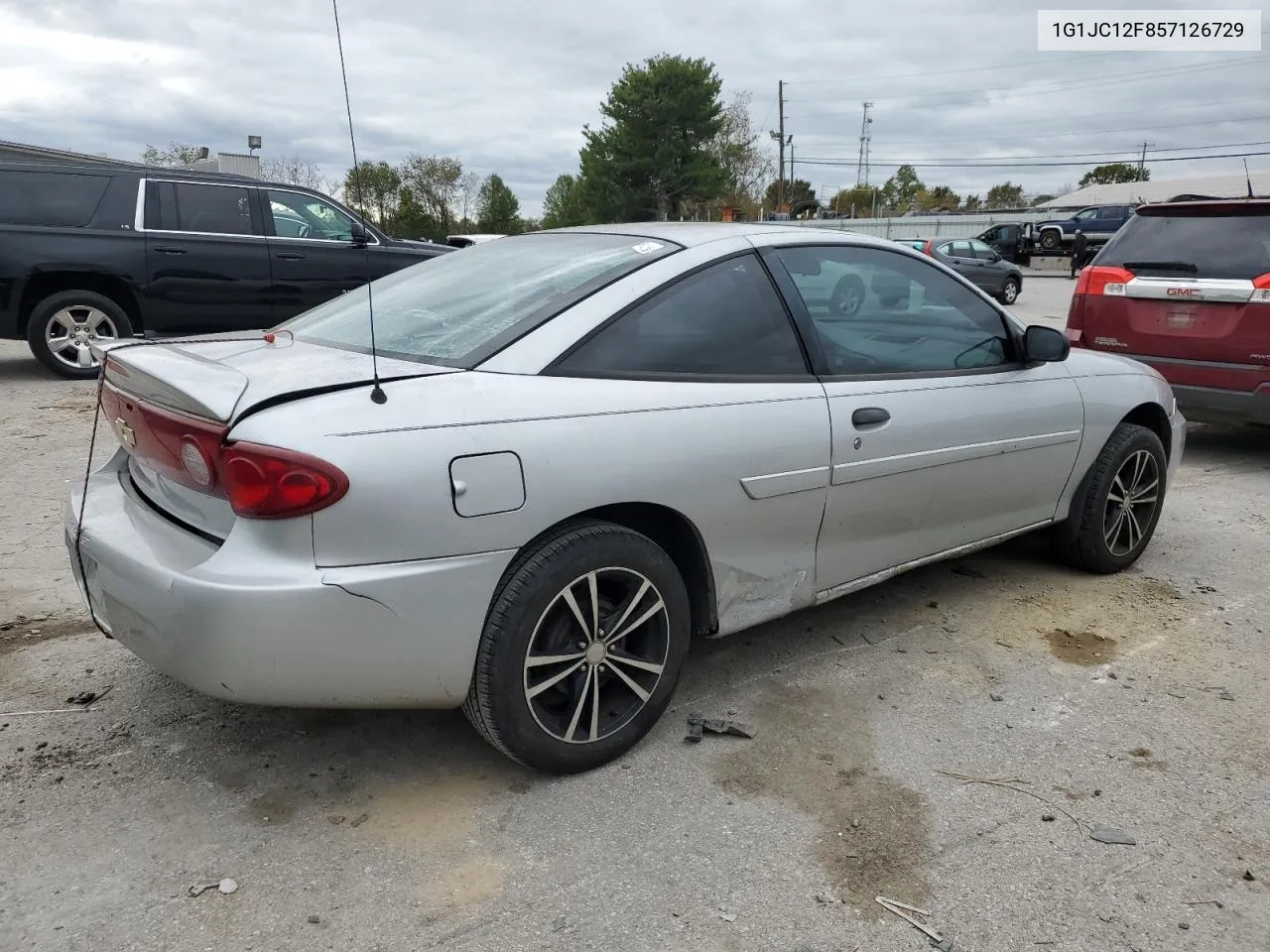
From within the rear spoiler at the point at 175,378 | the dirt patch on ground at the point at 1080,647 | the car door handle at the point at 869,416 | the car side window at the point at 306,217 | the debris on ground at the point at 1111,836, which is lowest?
the debris on ground at the point at 1111,836

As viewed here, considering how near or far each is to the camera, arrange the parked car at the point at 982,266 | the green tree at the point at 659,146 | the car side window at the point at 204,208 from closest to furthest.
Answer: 1. the car side window at the point at 204,208
2. the parked car at the point at 982,266
3. the green tree at the point at 659,146

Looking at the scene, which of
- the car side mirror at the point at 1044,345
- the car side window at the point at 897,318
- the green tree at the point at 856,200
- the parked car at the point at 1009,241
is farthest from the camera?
the green tree at the point at 856,200

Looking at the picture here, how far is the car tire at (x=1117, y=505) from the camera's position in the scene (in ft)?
13.7

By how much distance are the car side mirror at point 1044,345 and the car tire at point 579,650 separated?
190 cm

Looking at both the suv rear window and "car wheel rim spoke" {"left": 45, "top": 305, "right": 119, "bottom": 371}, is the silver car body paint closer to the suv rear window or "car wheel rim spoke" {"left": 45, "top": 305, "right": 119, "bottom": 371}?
"car wheel rim spoke" {"left": 45, "top": 305, "right": 119, "bottom": 371}

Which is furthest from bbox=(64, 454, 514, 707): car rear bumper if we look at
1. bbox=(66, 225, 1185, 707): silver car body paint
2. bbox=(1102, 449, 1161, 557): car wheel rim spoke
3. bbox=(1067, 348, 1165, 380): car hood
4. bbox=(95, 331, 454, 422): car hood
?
bbox=(1102, 449, 1161, 557): car wheel rim spoke

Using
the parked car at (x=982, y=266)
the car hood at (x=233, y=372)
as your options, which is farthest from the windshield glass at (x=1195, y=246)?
the parked car at (x=982, y=266)

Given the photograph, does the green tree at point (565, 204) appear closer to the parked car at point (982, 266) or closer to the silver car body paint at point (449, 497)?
the parked car at point (982, 266)

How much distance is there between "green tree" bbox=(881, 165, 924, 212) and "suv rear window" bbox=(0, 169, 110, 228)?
9801 cm

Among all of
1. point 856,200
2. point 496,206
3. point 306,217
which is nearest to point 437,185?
point 496,206

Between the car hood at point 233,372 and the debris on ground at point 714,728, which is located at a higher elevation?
the car hood at point 233,372

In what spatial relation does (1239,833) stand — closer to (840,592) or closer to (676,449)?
(840,592)

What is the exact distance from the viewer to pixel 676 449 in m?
2.70

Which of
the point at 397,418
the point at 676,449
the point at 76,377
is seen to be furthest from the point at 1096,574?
the point at 76,377
